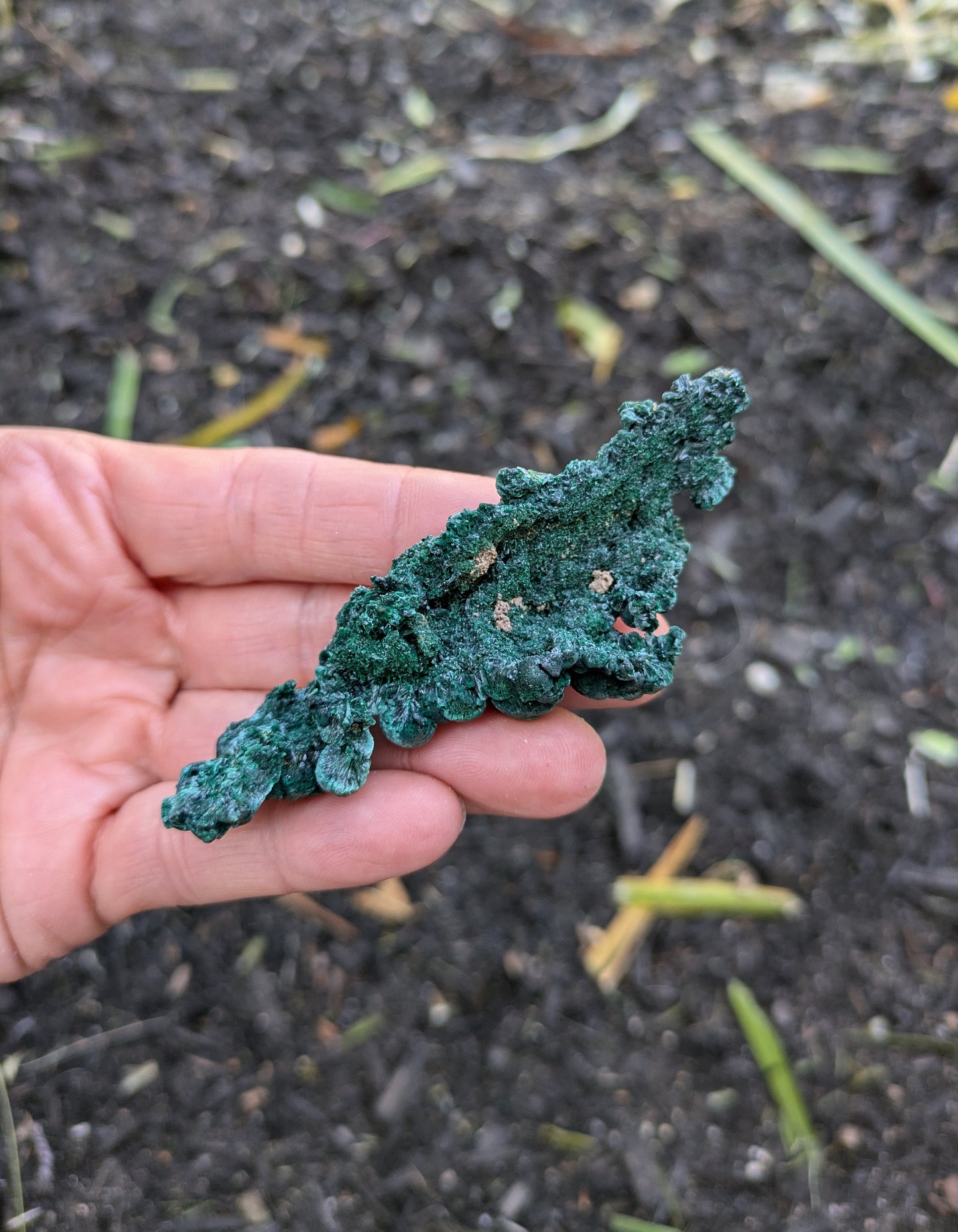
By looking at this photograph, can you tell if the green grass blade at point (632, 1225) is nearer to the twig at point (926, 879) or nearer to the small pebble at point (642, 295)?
the twig at point (926, 879)

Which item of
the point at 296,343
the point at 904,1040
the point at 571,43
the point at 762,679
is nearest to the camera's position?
the point at 904,1040

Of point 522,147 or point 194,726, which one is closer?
point 194,726

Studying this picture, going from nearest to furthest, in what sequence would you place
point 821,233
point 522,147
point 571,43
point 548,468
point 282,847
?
1. point 282,847
2. point 548,468
3. point 821,233
4. point 522,147
5. point 571,43

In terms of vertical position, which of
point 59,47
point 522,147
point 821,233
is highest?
point 59,47

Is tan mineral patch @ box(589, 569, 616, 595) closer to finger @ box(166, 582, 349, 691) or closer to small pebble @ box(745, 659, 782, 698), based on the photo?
finger @ box(166, 582, 349, 691)

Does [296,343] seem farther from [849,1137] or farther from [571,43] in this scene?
[849,1137]

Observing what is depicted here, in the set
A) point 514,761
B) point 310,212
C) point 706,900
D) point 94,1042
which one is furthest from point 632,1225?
point 310,212
